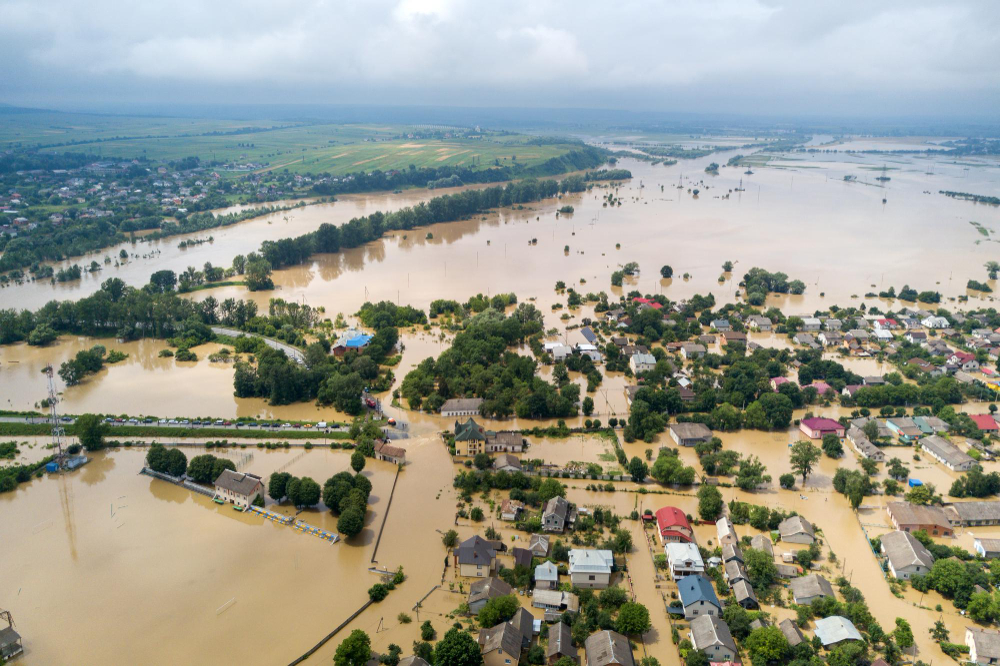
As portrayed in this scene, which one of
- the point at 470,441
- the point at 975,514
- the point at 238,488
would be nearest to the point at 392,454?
the point at 470,441

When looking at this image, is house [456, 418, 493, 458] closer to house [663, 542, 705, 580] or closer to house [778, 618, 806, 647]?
house [663, 542, 705, 580]

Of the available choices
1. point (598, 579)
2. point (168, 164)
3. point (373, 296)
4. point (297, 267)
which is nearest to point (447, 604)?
point (598, 579)

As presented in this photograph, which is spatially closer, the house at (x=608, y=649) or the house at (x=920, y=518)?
the house at (x=608, y=649)

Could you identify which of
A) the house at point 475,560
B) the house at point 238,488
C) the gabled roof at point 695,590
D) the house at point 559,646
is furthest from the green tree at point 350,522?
the gabled roof at point 695,590

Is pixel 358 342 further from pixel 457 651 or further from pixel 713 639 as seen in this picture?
pixel 713 639

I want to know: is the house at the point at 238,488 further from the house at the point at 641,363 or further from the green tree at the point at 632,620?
the house at the point at 641,363

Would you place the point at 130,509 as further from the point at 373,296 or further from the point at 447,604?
the point at 373,296

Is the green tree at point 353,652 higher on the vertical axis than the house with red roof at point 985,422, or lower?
lower
